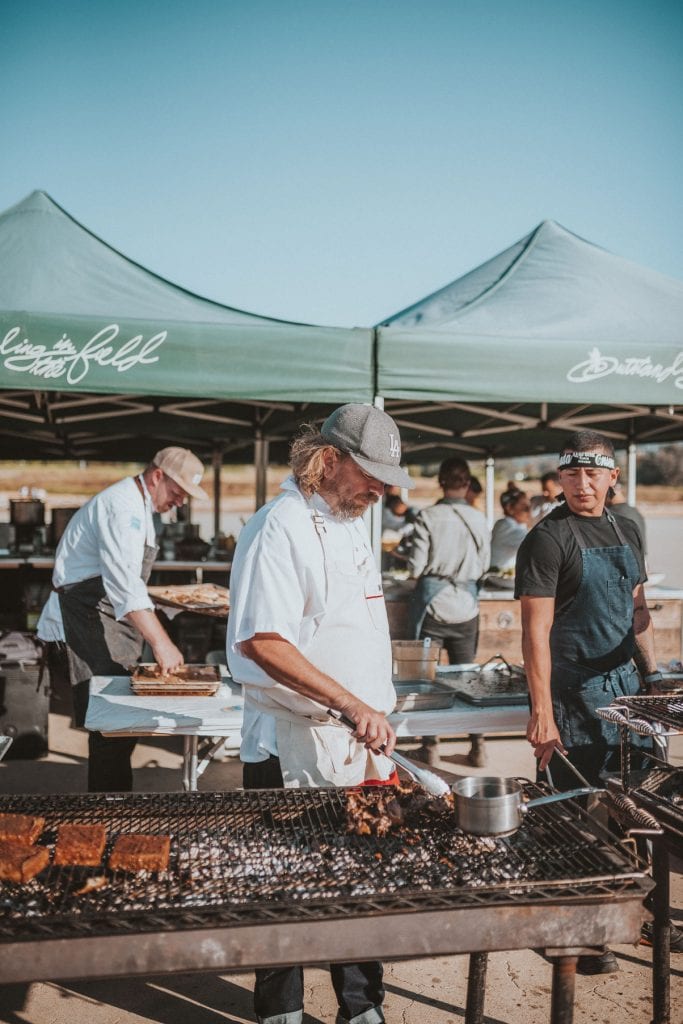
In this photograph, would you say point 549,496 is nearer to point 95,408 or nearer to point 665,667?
point 665,667

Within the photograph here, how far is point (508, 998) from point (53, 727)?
411cm

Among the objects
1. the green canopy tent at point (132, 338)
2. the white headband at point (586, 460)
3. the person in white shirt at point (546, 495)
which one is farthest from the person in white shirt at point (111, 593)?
the person in white shirt at point (546, 495)

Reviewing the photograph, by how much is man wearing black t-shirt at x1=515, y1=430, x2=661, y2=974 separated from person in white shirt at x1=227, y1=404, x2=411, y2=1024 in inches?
29.6

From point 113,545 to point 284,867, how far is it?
2184 mm

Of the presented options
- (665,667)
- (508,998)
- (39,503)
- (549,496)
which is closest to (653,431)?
(549,496)

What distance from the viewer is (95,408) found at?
834cm

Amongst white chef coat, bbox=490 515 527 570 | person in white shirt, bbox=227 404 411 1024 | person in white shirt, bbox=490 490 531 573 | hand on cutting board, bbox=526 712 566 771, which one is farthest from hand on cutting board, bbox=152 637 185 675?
white chef coat, bbox=490 515 527 570

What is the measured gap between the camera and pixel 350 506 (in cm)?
235

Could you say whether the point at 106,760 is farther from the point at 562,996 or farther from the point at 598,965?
the point at 562,996

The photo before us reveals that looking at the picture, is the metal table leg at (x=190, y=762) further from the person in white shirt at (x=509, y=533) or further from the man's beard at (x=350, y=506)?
the person in white shirt at (x=509, y=533)

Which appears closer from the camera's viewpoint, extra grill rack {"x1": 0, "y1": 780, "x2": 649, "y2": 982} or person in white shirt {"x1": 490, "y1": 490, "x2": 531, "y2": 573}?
extra grill rack {"x1": 0, "y1": 780, "x2": 649, "y2": 982}

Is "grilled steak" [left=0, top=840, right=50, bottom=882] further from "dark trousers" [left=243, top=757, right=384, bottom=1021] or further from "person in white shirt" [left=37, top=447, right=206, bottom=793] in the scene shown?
"person in white shirt" [left=37, top=447, right=206, bottom=793]

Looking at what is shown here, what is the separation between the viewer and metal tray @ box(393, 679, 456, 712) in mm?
3443

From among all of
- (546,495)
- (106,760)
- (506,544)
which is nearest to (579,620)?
(106,760)
